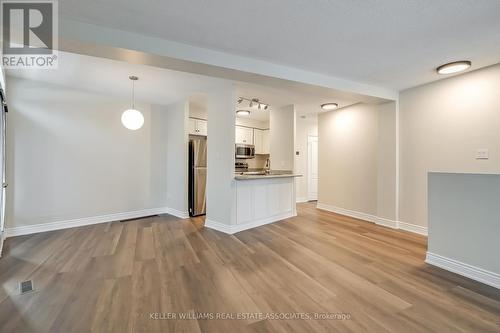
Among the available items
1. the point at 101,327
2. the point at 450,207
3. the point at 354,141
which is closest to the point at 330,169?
the point at 354,141

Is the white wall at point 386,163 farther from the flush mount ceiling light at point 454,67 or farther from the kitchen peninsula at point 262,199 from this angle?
the kitchen peninsula at point 262,199

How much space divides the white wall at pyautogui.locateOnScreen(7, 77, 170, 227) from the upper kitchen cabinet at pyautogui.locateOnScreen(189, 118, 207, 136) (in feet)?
2.86

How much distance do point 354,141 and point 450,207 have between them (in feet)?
8.92

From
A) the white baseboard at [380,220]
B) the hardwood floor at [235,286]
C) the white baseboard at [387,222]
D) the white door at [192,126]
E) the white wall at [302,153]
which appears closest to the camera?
the hardwood floor at [235,286]

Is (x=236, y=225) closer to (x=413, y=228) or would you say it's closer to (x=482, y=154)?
(x=413, y=228)

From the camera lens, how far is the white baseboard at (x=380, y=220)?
3880 millimetres

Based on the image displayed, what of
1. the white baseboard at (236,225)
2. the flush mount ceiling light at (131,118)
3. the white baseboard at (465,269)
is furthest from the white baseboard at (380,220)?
the flush mount ceiling light at (131,118)

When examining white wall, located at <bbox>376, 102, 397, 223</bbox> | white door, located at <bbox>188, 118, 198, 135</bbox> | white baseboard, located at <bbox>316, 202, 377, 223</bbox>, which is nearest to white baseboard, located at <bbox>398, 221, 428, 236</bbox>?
white wall, located at <bbox>376, 102, 397, 223</bbox>

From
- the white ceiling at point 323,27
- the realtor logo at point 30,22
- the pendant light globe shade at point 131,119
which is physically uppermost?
the white ceiling at point 323,27

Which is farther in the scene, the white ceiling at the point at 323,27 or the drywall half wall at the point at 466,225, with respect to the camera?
the drywall half wall at the point at 466,225

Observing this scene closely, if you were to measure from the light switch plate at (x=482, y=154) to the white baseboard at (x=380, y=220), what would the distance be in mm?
1366

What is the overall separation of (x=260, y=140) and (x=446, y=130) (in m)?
4.56

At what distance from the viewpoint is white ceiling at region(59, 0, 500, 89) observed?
188 centimetres

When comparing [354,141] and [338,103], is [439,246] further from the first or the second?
[338,103]
